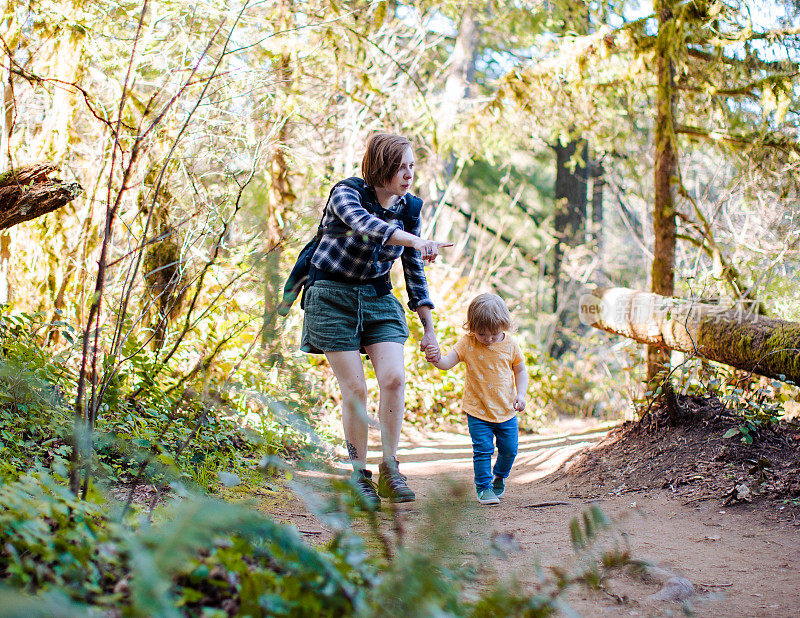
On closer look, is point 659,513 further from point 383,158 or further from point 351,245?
point 383,158

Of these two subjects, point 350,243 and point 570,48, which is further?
point 570,48

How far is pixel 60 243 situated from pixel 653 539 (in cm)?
453

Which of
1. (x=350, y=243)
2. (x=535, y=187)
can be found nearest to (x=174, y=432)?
(x=350, y=243)

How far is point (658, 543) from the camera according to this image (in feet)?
8.98

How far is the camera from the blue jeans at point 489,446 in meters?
3.88

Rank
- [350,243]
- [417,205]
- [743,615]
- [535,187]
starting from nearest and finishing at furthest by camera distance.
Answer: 1. [743,615]
2. [350,243]
3. [417,205]
4. [535,187]

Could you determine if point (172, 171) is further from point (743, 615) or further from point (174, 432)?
point (743, 615)

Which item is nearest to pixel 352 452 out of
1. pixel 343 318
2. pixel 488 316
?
pixel 343 318

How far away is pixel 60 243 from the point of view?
5008 mm

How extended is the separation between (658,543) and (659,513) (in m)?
0.63

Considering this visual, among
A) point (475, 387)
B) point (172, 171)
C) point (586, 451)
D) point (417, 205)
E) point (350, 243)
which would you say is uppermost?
point (172, 171)

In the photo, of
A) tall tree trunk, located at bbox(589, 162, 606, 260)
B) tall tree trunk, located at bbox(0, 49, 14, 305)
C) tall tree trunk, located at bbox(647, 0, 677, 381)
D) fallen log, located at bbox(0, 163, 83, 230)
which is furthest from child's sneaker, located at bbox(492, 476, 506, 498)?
tall tree trunk, located at bbox(589, 162, 606, 260)

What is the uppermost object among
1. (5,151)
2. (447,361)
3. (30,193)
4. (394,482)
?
(5,151)

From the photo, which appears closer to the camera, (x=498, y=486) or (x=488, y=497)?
(x=488, y=497)
